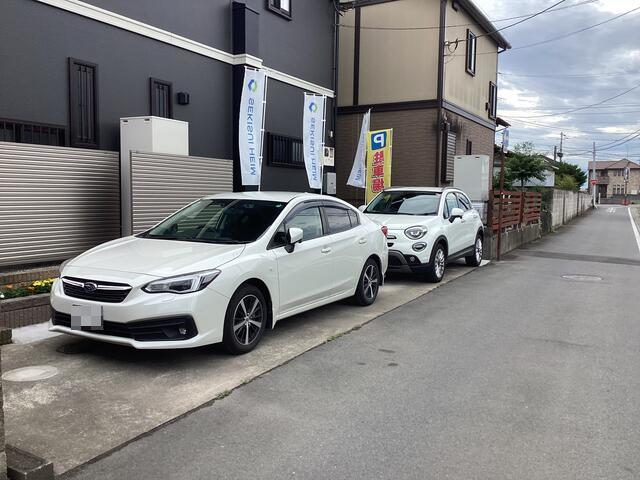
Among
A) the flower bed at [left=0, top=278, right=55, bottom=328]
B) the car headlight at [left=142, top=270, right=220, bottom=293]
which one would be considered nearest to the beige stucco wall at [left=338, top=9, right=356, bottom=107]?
Answer: the flower bed at [left=0, top=278, right=55, bottom=328]

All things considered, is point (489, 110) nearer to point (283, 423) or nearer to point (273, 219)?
point (273, 219)

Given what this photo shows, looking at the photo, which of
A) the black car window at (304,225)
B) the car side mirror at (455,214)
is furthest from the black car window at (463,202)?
the black car window at (304,225)

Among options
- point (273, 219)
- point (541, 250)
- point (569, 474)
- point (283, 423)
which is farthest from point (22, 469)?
point (541, 250)

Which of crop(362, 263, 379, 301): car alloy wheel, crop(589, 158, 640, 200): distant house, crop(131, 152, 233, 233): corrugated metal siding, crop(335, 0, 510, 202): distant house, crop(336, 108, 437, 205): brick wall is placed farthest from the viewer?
crop(589, 158, 640, 200): distant house

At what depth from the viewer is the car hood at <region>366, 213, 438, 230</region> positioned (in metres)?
9.61

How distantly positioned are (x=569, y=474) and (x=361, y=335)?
3.13 m

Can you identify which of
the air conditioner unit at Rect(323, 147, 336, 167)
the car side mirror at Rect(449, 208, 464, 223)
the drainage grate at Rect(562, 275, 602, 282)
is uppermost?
the air conditioner unit at Rect(323, 147, 336, 167)

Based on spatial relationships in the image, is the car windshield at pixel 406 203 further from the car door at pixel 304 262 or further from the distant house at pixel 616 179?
the distant house at pixel 616 179

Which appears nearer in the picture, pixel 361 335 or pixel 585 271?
pixel 361 335

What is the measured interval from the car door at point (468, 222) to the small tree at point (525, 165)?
11.2m

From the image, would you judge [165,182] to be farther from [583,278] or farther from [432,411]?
[583,278]

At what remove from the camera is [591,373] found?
5156 mm

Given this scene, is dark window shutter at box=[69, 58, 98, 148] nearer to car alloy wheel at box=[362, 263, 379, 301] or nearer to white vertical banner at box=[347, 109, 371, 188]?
car alloy wheel at box=[362, 263, 379, 301]

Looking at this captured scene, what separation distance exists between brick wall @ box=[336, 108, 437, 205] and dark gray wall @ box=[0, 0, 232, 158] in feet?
22.2
